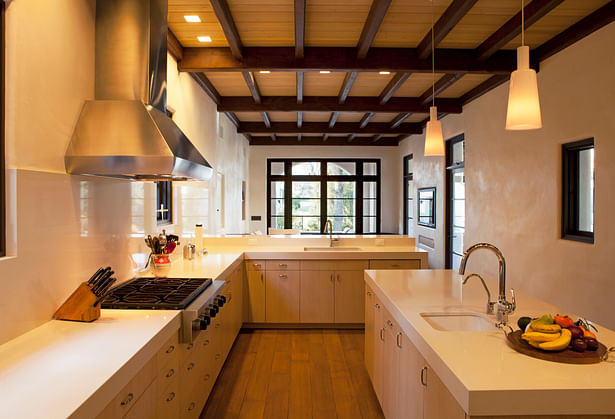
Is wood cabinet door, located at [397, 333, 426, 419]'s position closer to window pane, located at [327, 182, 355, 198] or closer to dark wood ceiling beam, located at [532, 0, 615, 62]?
dark wood ceiling beam, located at [532, 0, 615, 62]

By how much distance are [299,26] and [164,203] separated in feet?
6.67

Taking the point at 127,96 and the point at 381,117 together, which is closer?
the point at 127,96

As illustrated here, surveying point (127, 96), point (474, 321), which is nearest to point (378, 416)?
point (474, 321)

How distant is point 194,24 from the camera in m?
3.50

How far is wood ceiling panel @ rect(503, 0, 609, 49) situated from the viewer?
3.20m

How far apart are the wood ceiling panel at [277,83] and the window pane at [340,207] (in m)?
4.92

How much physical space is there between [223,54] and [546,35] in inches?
123

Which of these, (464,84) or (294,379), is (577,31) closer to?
(464,84)

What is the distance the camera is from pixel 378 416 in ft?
8.62

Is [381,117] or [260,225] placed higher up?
[381,117]

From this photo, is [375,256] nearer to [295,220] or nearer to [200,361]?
[200,361]

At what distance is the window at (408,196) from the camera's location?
9.34m

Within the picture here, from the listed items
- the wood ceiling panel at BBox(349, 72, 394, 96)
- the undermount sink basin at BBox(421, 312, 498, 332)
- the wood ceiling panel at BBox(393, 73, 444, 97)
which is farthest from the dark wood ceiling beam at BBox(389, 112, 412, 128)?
the undermount sink basin at BBox(421, 312, 498, 332)

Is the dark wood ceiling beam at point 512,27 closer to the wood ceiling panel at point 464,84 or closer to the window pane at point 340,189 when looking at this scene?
the wood ceiling panel at point 464,84
